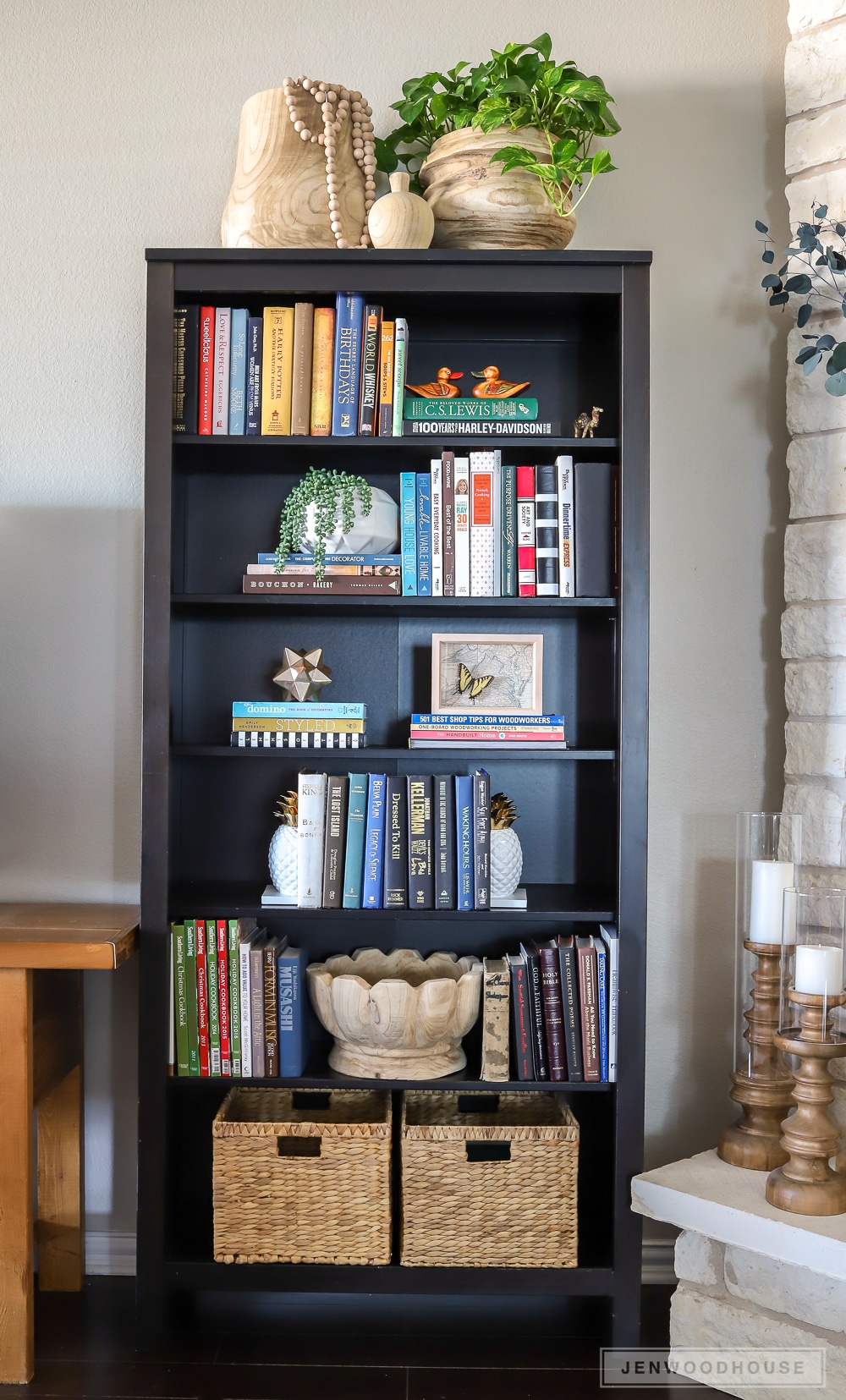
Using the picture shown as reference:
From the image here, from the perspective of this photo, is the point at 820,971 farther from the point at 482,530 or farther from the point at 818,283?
the point at 818,283

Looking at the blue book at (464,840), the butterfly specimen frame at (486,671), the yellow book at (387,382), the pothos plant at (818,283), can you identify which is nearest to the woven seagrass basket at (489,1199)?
the blue book at (464,840)

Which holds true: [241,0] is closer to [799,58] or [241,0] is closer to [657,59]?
[657,59]

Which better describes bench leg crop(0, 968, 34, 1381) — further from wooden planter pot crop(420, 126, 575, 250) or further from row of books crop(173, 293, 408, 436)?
wooden planter pot crop(420, 126, 575, 250)

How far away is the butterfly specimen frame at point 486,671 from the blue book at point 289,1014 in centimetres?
55

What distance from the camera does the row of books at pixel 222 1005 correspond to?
183 cm

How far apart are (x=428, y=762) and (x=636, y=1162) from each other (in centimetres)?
81

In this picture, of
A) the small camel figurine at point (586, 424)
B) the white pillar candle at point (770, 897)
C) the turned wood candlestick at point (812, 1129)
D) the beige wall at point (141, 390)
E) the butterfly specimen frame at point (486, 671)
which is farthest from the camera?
the beige wall at point (141, 390)

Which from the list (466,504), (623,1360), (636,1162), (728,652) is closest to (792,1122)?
(636,1162)

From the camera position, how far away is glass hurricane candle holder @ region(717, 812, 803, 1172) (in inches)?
69.8

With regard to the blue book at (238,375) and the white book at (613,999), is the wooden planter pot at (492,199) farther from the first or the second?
the white book at (613,999)

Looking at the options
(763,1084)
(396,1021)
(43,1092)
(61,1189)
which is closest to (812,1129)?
(763,1084)

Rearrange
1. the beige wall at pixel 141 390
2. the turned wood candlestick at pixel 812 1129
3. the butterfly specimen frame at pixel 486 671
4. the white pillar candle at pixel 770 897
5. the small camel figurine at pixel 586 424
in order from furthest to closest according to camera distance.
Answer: the beige wall at pixel 141 390 → the butterfly specimen frame at pixel 486 671 → the small camel figurine at pixel 586 424 → the white pillar candle at pixel 770 897 → the turned wood candlestick at pixel 812 1129

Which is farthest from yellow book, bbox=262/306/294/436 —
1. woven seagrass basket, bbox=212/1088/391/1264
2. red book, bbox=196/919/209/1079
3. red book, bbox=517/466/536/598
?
woven seagrass basket, bbox=212/1088/391/1264

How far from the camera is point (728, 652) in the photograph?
2.11 metres
